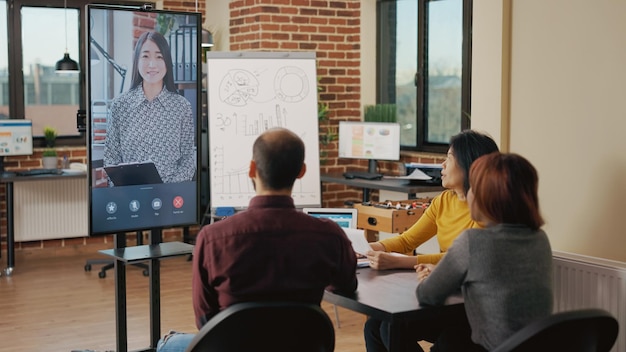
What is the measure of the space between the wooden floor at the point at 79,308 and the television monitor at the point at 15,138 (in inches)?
39.9

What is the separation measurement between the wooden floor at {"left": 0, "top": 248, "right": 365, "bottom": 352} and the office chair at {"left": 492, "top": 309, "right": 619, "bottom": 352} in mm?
2626

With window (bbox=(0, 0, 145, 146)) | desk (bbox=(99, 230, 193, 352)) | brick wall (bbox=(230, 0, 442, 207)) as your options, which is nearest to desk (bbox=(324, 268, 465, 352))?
desk (bbox=(99, 230, 193, 352))

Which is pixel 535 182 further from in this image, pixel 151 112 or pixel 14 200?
pixel 14 200

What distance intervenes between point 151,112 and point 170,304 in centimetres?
233

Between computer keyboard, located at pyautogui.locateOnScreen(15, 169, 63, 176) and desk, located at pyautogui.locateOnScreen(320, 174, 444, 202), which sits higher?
computer keyboard, located at pyautogui.locateOnScreen(15, 169, 63, 176)

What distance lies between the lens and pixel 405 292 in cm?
300

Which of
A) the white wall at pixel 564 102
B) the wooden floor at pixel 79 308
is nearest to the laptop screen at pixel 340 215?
the white wall at pixel 564 102

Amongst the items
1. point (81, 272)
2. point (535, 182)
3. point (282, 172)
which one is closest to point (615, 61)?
point (535, 182)

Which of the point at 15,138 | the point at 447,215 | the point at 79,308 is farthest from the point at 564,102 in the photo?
the point at 15,138

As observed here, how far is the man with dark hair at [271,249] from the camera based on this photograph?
8.32 ft

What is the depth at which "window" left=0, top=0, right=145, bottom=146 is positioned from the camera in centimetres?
802

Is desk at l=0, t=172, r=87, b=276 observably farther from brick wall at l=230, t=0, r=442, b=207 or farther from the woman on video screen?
the woman on video screen

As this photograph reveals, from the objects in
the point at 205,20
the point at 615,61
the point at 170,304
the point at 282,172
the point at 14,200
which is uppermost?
the point at 205,20

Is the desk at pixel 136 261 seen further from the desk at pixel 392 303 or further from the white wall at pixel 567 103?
the white wall at pixel 567 103
